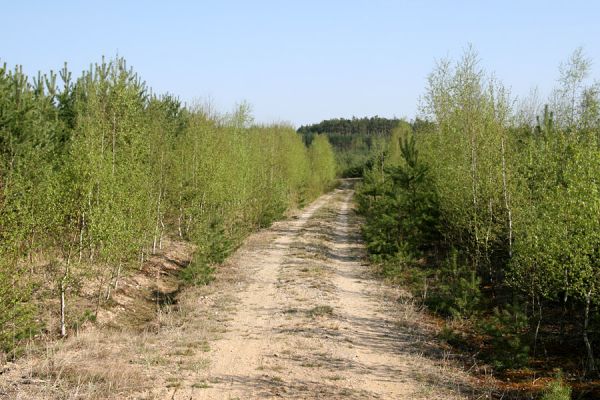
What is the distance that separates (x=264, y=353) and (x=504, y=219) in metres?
8.57

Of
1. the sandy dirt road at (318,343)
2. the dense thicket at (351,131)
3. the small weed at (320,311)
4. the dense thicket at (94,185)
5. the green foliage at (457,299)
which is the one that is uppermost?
the dense thicket at (351,131)

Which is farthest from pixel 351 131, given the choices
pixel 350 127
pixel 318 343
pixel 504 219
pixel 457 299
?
pixel 318 343

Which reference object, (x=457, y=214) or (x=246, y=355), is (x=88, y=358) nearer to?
(x=246, y=355)

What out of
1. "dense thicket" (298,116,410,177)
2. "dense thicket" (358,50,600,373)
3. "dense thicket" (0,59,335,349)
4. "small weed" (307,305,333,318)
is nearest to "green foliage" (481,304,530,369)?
"dense thicket" (358,50,600,373)

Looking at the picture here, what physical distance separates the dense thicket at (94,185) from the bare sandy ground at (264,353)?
63.1 inches

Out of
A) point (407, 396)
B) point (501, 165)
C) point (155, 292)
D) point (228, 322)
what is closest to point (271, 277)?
point (155, 292)

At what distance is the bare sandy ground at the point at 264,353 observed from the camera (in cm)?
817

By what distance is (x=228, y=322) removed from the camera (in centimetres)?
1228

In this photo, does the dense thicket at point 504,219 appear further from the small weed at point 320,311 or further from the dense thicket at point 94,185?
the dense thicket at point 94,185

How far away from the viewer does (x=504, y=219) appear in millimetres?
14719

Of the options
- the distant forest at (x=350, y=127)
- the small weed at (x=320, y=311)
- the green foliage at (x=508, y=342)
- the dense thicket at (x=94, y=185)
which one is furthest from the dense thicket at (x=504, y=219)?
the distant forest at (x=350, y=127)

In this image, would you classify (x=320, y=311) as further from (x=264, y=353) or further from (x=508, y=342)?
(x=508, y=342)

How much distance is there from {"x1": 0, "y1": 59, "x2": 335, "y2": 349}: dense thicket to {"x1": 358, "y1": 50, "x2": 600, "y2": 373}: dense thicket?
7.34 m

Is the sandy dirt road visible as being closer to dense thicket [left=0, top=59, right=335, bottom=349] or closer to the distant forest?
dense thicket [left=0, top=59, right=335, bottom=349]
